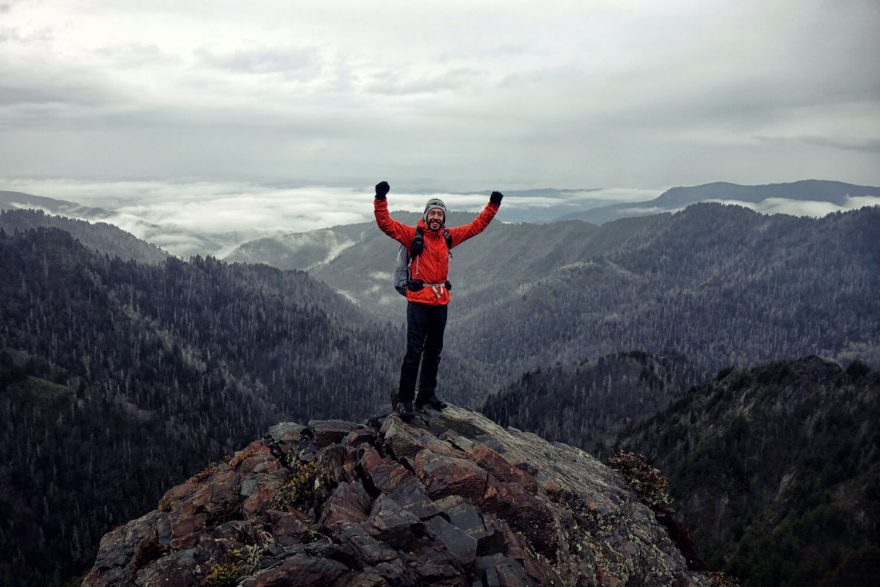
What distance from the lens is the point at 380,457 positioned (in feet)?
70.9

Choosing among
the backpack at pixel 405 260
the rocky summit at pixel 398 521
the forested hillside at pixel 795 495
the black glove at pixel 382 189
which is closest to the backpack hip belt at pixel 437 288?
the backpack at pixel 405 260

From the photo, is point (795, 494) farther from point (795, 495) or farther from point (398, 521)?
point (398, 521)

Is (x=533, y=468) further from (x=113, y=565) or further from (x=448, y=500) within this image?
(x=113, y=565)

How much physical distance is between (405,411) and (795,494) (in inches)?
6907

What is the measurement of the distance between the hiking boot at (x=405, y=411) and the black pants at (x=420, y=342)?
256 millimetres

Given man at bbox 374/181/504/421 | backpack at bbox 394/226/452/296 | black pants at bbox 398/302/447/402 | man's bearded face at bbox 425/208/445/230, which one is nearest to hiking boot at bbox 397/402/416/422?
man at bbox 374/181/504/421

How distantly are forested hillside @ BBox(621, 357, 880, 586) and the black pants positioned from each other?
109 metres

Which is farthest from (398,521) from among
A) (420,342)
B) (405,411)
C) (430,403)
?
(430,403)

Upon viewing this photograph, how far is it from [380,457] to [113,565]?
12316 mm

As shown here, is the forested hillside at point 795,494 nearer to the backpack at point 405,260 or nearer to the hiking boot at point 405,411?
Result: the hiking boot at point 405,411

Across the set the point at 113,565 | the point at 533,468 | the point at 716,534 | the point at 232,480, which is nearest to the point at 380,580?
the point at 533,468

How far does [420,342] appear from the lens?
24.7 metres

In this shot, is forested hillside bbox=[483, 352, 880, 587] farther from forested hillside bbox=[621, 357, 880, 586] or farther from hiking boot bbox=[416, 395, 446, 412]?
hiking boot bbox=[416, 395, 446, 412]

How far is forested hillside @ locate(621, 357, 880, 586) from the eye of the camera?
4621 inches
